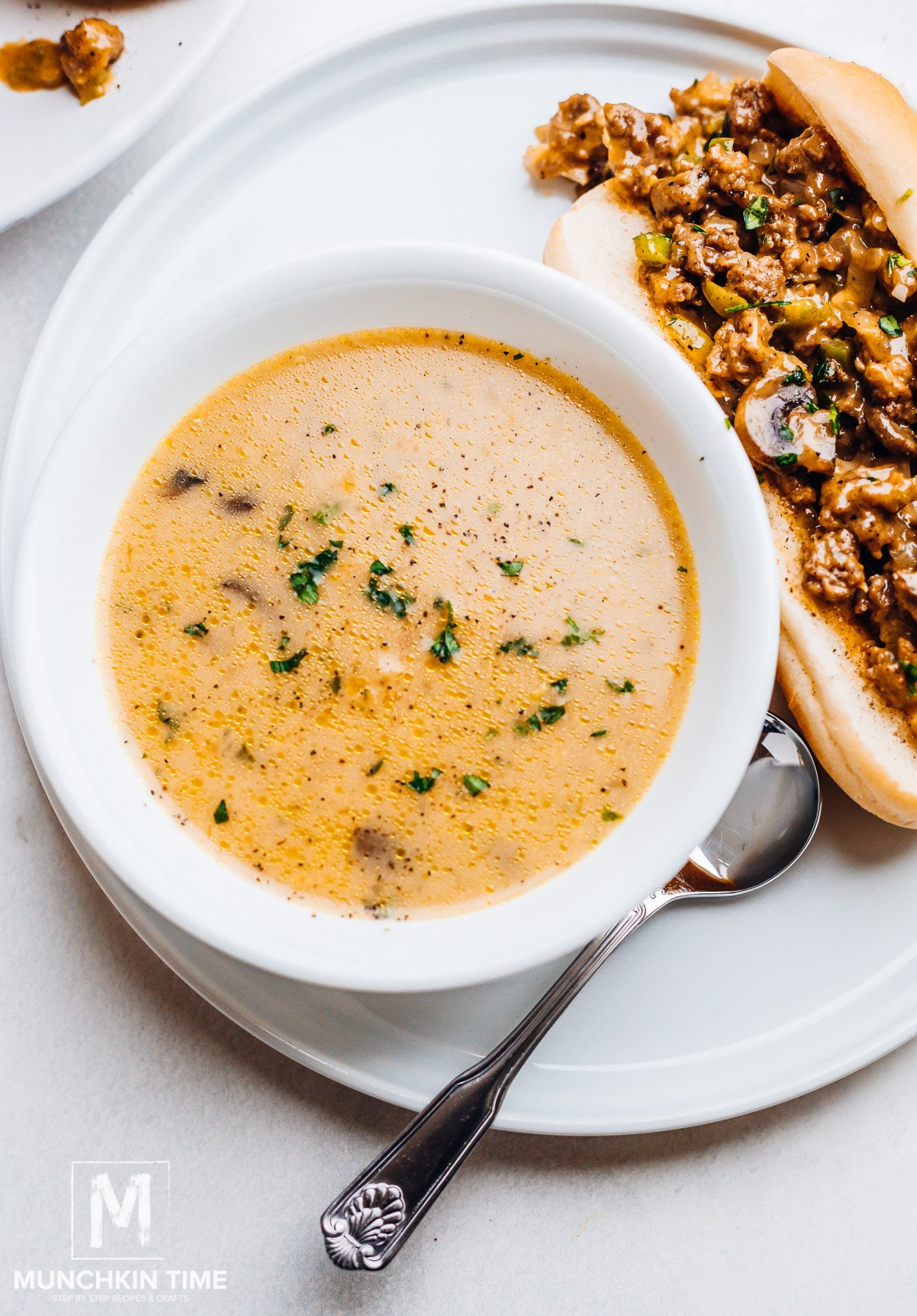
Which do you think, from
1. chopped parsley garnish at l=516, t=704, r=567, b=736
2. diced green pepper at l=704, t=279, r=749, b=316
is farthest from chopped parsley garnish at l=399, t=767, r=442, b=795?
diced green pepper at l=704, t=279, r=749, b=316

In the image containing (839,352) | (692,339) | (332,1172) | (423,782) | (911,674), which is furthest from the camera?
(332,1172)

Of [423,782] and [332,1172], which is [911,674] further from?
[332,1172]

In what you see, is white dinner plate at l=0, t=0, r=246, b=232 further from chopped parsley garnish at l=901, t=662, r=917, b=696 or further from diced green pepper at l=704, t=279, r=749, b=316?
chopped parsley garnish at l=901, t=662, r=917, b=696

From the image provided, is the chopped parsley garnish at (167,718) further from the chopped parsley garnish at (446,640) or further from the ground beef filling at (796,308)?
the ground beef filling at (796,308)

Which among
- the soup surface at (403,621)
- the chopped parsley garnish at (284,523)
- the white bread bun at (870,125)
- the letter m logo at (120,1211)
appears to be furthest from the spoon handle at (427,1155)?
the white bread bun at (870,125)

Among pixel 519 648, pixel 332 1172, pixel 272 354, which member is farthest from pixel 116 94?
pixel 332 1172

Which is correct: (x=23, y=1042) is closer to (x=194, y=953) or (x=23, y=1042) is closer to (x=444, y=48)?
(x=194, y=953)
